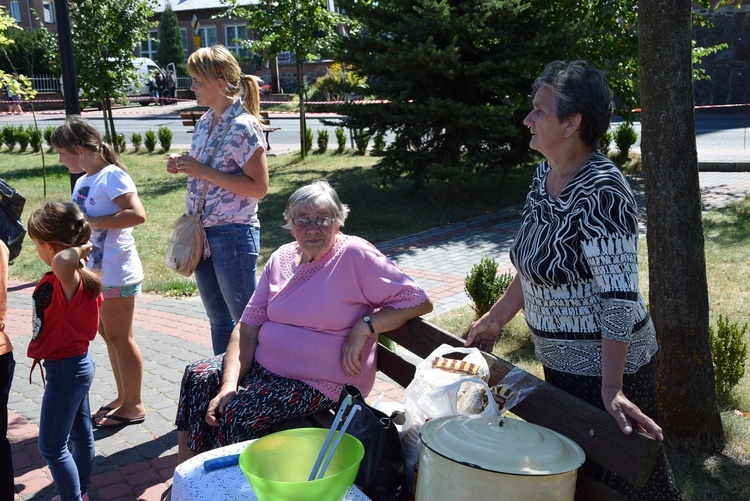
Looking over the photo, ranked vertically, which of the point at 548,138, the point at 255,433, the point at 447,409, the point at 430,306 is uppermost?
the point at 548,138

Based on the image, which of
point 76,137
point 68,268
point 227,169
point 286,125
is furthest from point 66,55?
point 286,125

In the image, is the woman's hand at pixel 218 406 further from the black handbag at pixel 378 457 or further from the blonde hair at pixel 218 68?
the blonde hair at pixel 218 68

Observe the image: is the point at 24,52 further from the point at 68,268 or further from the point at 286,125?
the point at 68,268

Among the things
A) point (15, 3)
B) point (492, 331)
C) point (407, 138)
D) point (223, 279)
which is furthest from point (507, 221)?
point (15, 3)

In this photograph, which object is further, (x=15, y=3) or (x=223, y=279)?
(x=15, y=3)

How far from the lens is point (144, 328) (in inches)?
253

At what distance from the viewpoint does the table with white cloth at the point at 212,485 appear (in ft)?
7.38

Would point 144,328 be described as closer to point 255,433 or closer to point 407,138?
point 255,433

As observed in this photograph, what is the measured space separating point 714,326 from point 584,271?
363cm

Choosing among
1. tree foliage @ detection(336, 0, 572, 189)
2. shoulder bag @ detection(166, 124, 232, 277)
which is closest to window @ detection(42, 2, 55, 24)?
tree foliage @ detection(336, 0, 572, 189)

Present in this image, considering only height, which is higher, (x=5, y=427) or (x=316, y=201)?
(x=316, y=201)

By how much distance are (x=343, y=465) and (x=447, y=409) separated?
0.44 m

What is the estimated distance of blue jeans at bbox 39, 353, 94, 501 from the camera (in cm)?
315

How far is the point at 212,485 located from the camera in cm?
229
